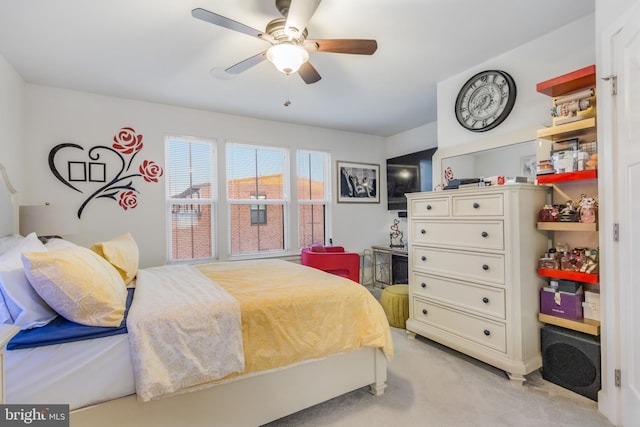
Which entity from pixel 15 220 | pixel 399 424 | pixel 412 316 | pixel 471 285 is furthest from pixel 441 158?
pixel 15 220

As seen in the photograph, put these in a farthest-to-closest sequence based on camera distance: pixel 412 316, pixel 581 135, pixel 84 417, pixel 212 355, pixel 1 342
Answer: pixel 412 316 < pixel 581 135 < pixel 212 355 < pixel 84 417 < pixel 1 342

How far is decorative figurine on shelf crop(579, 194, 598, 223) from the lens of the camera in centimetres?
196

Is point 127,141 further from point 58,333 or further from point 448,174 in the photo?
point 448,174

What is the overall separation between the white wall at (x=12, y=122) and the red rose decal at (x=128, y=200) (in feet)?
2.59

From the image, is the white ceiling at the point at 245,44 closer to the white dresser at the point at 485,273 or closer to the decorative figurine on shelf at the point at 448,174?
the decorative figurine on shelf at the point at 448,174

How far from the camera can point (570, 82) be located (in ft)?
6.61

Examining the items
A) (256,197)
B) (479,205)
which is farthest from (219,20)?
(256,197)

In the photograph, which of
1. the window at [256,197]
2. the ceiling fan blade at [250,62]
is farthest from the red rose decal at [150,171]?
the ceiling fan blade at [250,62]

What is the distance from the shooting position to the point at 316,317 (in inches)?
71.8

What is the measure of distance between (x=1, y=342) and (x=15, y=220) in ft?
7.79

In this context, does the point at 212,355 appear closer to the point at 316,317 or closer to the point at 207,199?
the point at 316,317

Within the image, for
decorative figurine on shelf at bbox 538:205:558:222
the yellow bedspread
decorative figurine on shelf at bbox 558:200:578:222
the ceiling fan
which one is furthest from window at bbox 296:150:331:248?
decorative figurine on shelf at bbox 558:200:578:222

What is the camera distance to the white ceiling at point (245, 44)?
1918 millimetres

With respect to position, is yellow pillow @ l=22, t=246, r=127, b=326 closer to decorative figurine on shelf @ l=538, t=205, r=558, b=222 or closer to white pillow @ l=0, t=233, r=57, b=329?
white pillow @ l=0, t=233, r=57, b=329
